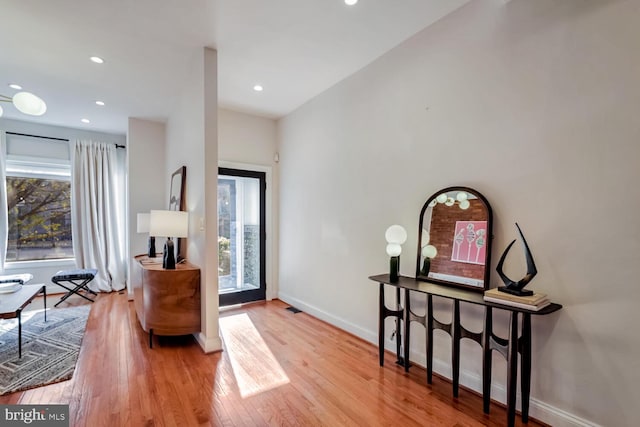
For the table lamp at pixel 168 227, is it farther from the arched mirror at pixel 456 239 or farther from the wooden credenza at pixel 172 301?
the arched mirror at pixel 456 239

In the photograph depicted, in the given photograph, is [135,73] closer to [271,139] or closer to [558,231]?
[271,139]

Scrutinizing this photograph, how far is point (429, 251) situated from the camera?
2.51 meters

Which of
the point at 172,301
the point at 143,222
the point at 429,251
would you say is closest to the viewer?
the point at 429,251

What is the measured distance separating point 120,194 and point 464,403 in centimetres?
605

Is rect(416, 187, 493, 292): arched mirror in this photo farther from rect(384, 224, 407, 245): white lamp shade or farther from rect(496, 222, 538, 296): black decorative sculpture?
rect(496, 222, 538, 296): black decorative sculpture

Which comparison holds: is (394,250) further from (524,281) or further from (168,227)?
(168,227)

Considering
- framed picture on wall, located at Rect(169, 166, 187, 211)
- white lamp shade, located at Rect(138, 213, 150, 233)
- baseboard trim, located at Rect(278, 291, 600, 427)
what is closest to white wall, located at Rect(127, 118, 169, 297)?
white lamp shade, located at Rect(138, 213, 150, 233)

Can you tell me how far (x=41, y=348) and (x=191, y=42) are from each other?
3.29 m

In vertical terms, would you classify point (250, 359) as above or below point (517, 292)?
below

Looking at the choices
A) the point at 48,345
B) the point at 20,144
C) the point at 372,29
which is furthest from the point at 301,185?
the point at 20,144

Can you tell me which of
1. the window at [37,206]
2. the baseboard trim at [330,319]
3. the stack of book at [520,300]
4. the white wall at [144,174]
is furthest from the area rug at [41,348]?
the stack of book at [520,300]

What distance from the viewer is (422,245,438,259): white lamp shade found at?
247 centimetres

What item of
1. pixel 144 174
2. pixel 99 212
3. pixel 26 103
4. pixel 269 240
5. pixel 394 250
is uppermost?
pixel 26 103

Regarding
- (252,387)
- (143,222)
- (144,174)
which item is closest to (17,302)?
(143,222)
